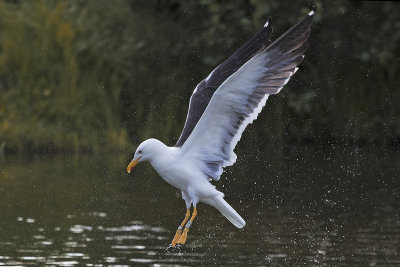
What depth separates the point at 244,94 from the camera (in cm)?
791

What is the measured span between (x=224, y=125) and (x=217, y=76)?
121 cm

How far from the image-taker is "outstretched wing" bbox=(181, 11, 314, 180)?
25.3 feet

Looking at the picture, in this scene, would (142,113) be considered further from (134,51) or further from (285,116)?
(285,116)

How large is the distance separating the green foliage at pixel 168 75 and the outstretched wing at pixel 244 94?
8529 mm

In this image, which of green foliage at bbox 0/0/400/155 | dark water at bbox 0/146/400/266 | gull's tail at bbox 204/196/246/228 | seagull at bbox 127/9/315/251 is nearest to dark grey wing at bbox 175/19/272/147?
seagull at bbox 127/9/315/251

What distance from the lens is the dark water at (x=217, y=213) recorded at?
9414mm

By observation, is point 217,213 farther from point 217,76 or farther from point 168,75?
point 168,75

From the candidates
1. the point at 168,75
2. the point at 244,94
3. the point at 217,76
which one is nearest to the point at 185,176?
the point at 244,94

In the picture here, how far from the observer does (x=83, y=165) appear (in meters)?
16.0

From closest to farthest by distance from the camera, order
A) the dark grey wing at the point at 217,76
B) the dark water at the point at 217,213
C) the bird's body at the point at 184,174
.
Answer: the bird's body at the point at 184,174 < the dark grey wing at the point at 217,76 < the dark water at the point at 217,213

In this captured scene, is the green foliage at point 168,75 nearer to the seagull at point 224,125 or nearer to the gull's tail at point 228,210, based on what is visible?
the seagull at point 224,125

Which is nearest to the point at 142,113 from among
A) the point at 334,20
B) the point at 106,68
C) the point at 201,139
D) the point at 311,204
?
the point at 106,68

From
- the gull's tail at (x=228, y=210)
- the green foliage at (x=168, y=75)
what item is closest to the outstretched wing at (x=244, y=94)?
the gull's tail at (x=228, y=210)

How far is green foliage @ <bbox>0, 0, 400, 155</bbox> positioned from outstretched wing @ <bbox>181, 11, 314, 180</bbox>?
8.53 meters
